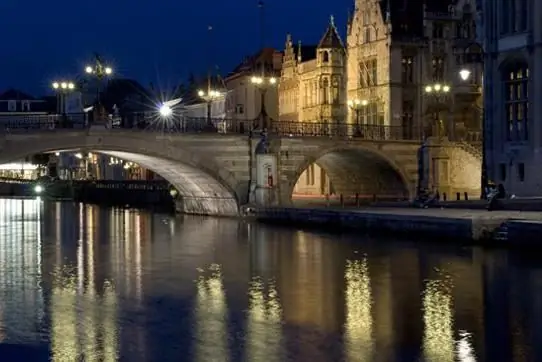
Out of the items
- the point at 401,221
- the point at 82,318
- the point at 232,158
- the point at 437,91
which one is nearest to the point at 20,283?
the point at 82,318

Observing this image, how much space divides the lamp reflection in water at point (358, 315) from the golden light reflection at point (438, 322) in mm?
1020

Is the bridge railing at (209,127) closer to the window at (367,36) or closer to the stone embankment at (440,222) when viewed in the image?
the window at (367,36)

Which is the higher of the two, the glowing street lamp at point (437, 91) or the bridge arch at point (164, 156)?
the glowing street lamp at point (437, 91)

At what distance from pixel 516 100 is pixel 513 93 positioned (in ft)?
1.39

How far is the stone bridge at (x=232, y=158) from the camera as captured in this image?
157 ft

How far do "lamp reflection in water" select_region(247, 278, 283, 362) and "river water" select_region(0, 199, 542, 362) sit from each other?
0.04m

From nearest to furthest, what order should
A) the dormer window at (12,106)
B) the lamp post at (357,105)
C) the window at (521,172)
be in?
the window at (521,172) < the lamp post at (357,105) < the dormer window at (12,106)

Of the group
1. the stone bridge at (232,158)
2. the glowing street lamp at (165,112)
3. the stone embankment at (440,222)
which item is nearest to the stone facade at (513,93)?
the stone embankment at (440,222)

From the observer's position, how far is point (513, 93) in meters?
48.0

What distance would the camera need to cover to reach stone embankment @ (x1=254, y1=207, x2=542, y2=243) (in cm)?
3241

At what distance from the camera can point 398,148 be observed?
59.4 metres

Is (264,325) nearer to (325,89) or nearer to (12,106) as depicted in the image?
(325,89)

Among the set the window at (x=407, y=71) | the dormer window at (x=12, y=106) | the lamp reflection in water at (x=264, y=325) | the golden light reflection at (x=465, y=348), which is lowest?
the golden light reflection at (x=465, y=348)

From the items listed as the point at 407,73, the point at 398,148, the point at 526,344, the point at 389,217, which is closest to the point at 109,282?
the point at 526,344
